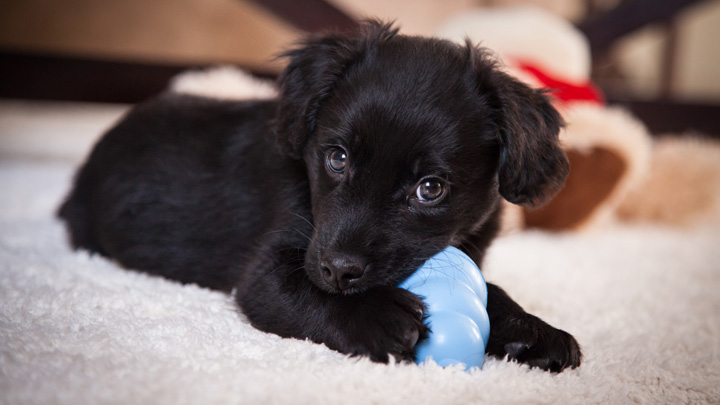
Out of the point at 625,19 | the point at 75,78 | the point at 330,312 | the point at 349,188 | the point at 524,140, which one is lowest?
the point at 75,78

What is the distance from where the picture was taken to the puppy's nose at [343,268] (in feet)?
4.47

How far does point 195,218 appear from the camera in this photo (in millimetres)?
2029

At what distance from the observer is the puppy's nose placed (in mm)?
1363

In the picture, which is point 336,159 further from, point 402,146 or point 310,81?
point 310,81

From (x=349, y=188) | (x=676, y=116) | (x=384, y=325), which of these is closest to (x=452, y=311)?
(x=384, y=325)

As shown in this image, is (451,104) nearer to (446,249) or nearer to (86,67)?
(446,249)

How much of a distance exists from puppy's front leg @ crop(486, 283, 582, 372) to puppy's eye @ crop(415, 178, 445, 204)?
0.35 m

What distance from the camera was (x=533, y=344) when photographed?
144 centimetres

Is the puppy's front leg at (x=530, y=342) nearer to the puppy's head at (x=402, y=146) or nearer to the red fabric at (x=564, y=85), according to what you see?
the puppy's head at (x=402, y=146)

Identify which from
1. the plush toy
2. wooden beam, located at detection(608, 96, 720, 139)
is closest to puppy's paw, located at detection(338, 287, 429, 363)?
the plush toy

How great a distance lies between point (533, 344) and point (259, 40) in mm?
7046

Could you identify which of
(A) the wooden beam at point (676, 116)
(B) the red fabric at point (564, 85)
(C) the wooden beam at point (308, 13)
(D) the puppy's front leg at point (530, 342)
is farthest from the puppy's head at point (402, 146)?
(A) the wooden beam at point (676, 116)

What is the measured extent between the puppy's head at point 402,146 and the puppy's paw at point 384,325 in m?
0.06

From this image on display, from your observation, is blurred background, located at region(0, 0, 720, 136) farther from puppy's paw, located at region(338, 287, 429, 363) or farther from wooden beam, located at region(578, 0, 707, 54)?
puppy's paw, located at region(338, 287, 429, 363)
